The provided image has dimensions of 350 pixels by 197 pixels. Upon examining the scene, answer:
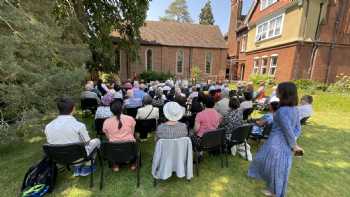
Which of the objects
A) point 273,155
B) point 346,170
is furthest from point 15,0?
point 346,170

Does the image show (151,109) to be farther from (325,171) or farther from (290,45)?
(290,45)

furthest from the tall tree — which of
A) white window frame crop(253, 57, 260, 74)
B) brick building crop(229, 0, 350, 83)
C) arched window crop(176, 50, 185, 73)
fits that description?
white window frame crop(253, 57, 260, 74)

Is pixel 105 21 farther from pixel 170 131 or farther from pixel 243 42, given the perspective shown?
pixel 243 42

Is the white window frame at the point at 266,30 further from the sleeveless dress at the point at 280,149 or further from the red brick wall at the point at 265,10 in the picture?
the sleeveless dress at the point at 280,149

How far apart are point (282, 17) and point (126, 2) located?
10.6 meters

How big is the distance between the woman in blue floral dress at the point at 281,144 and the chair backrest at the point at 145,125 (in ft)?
7.73

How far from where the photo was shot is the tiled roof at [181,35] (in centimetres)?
2019

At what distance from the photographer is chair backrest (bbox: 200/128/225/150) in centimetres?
296

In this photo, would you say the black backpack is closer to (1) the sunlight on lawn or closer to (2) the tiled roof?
(1) the sunlight on lawn

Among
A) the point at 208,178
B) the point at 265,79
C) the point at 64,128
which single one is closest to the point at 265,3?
the point at 265,79

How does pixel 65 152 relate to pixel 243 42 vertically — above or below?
below

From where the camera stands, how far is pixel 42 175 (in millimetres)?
2639

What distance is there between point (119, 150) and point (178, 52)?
62.7ft

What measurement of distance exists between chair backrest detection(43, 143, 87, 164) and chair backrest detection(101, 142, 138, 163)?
301mm
